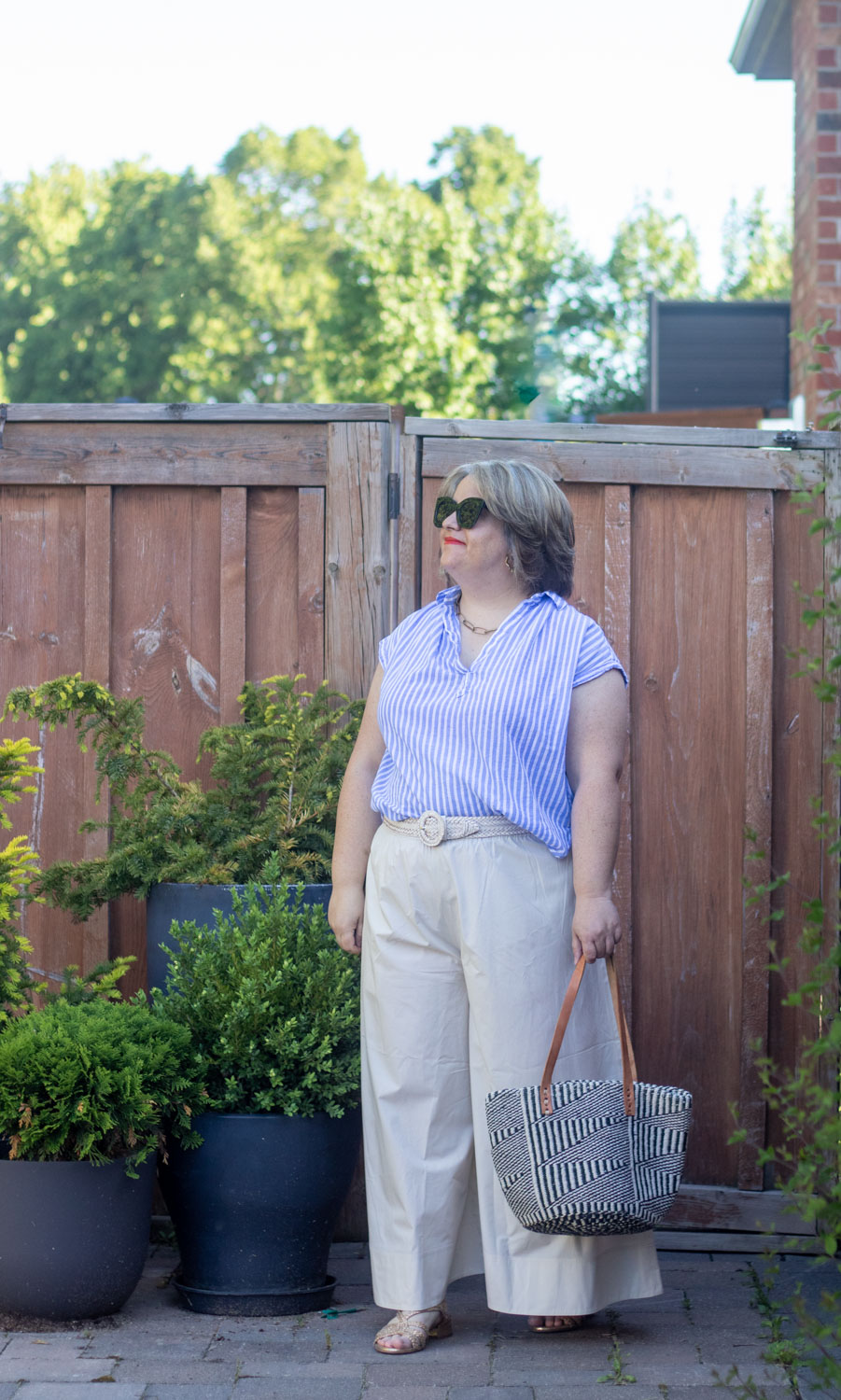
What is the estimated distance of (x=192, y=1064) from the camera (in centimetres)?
314

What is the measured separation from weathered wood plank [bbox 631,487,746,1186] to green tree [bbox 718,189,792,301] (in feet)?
77.4

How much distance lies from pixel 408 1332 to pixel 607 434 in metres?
2.40

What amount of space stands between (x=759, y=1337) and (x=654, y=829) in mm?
1375

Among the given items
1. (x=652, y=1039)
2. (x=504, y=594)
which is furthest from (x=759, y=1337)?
(x=504, y=594)

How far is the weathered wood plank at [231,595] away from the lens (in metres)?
4.00

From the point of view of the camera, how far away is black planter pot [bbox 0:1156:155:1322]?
2936 millimetres

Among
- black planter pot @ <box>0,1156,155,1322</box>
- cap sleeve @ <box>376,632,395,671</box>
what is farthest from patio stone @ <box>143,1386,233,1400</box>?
cap sleeve @ <box>376,632,395,671</box>

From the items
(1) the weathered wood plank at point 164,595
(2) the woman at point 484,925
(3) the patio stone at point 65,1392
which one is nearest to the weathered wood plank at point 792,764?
(2) the woman at point 484,925

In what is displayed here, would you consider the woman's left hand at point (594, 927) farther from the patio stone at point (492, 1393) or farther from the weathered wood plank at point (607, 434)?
the weathered wood plank at point (607, 434)

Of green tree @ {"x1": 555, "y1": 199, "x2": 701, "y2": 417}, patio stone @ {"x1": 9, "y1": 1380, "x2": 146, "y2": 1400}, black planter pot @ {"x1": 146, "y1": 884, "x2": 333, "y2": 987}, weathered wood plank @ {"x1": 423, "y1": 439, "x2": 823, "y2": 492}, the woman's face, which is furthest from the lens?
green tree @ {"x1": 555, "y1": 199, "x2": 701, "y2": 417}

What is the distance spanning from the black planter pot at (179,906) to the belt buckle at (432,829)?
0.50 m

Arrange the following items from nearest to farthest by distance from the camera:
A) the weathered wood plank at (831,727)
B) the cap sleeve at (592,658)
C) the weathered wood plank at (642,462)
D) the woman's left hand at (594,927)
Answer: the woman's left hand at (594,927) → the cap sleeve at (592,658) → the weathered wood plank at (831,727) → the weathered wood plank at (642,462)

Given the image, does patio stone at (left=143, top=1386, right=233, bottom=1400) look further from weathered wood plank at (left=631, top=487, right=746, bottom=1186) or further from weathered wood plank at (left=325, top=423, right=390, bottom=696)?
weathered wood plank at (left=325, top=423, right=390, bottom=696)

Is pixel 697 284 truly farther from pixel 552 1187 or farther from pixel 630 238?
pixel 552 1187
